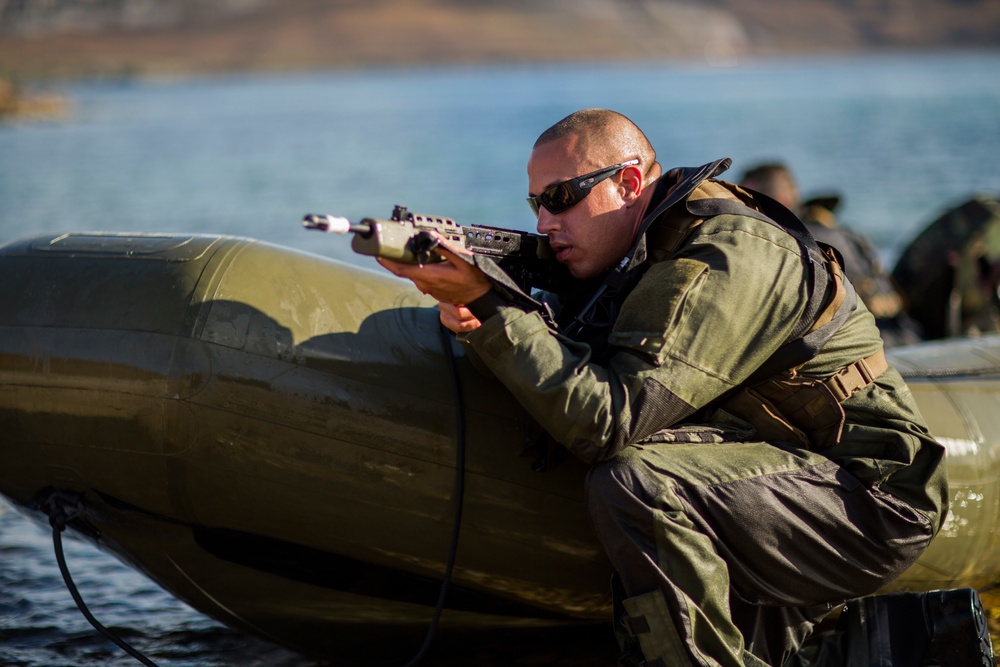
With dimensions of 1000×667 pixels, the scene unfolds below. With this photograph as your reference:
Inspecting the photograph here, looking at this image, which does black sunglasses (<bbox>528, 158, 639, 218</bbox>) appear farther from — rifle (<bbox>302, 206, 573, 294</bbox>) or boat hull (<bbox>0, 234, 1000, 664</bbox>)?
boat hull (<bbox>0, 234, 1000, 664</bbox>)

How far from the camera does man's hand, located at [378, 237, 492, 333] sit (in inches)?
99.6

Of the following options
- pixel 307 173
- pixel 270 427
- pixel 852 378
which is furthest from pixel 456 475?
pixel 307 173

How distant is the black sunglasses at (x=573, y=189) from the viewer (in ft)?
9.33

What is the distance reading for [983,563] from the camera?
365 cm

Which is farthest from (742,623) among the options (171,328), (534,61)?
(534,61)

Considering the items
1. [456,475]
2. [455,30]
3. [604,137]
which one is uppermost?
[455,30]

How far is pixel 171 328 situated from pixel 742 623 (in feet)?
5.51

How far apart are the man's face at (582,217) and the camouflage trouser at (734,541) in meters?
0.56

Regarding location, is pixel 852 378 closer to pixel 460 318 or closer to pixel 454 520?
pixel 460 318

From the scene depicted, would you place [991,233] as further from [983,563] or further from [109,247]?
[109,247]

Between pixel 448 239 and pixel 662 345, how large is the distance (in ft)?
1.82

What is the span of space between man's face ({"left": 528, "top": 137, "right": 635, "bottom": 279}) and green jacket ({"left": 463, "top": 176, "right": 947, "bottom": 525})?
0.25 meters

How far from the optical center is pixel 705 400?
2.62 metres

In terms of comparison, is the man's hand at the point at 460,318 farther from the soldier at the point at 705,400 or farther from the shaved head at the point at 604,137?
the shaved head at the point at 604,137
